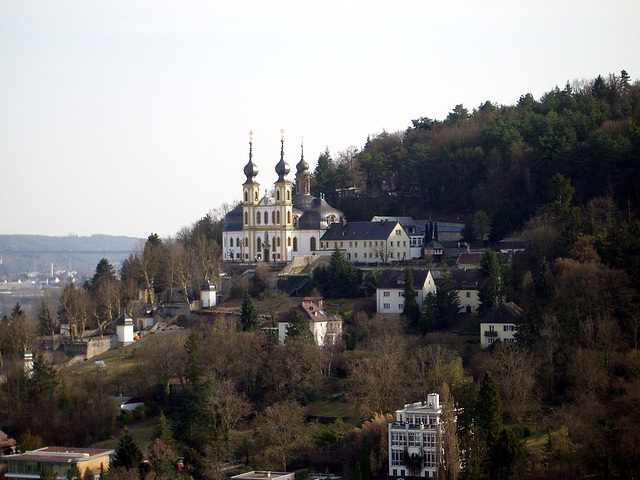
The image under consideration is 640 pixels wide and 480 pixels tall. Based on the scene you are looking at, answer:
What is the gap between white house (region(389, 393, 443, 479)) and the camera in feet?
129

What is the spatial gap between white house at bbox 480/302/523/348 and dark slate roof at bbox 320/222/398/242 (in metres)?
18.9

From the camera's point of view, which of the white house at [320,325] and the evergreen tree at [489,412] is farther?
the white house at [320,325]

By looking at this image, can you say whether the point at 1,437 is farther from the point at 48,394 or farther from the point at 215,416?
the point at 215,416

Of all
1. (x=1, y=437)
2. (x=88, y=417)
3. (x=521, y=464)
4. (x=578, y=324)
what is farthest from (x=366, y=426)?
(x=1, y=437)

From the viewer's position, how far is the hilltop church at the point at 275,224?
72.1 meters

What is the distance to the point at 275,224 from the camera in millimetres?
72500

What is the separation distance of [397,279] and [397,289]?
733mm

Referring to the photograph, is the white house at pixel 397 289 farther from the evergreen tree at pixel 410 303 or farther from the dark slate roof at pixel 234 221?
the dark slate roof at pixel 234 221

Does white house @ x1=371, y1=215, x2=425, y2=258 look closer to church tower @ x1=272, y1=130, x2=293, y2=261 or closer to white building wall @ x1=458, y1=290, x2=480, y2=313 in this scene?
church tower @ x1=272, y1=130, x2=293, y2=261

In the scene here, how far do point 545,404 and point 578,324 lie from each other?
3889mm

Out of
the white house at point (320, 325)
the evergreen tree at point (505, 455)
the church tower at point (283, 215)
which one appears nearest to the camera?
the evergreen tree at point (505, 455)

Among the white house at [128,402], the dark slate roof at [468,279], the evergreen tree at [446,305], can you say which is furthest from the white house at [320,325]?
the white house at [128,402]

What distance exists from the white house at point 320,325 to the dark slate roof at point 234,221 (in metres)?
20.6

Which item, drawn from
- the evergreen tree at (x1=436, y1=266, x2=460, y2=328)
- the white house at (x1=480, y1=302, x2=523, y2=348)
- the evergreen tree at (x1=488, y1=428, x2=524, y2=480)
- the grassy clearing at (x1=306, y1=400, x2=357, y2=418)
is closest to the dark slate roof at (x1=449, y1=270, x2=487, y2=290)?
the evergreen tree at (x1=436, y1=266, x2=460, y2=328)
